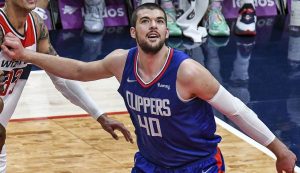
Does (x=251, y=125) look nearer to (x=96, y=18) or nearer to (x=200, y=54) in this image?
(x=200, y=54)

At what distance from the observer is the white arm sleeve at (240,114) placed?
4.23 m

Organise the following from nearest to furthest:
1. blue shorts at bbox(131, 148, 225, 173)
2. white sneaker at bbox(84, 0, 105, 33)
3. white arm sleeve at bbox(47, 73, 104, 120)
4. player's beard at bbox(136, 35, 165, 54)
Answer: player's beard at bbox(136, 35, 165, 54)
blue shorts at bbox(131, 148, 225, 173)
white arm sleeve at bbox(47, 73, 104, 120)
white sneaker at bbox(84, 0, 105, 33)

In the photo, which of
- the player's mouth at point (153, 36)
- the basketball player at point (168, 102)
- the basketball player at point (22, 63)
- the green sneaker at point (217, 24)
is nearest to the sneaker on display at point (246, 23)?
the green sneaker at point (217, 24)

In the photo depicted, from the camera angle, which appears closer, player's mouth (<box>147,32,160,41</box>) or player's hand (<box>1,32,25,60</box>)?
player's mouth (<box>147,32,160,41</box>)

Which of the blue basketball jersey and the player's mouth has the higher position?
the player's mouth

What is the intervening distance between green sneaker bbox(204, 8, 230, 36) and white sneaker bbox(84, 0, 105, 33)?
1.29 metres

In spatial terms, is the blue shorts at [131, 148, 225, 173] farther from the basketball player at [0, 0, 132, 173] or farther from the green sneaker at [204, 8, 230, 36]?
the green sneaker at [204, 8, 230, 36]

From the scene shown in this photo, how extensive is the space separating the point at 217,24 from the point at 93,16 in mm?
1457

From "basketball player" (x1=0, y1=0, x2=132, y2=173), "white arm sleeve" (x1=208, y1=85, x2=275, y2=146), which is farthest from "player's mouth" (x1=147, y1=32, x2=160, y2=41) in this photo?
"basketball player" (x1=0, y1=0, x2=132, y2=173)

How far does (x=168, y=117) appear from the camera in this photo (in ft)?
14.0

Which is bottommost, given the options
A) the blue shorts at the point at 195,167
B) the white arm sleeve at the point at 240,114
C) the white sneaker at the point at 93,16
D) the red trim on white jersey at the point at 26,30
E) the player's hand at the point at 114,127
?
the white sneaker at the point at 93,16

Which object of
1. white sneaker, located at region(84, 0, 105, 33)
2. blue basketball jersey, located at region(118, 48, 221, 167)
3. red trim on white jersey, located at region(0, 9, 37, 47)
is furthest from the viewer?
white sneaker, located at region(84, 0, 105, 33)

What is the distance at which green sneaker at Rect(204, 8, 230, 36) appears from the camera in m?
9.77

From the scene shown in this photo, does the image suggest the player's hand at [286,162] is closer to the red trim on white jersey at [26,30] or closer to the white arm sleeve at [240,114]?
the white arm sleeve at [240,114]
